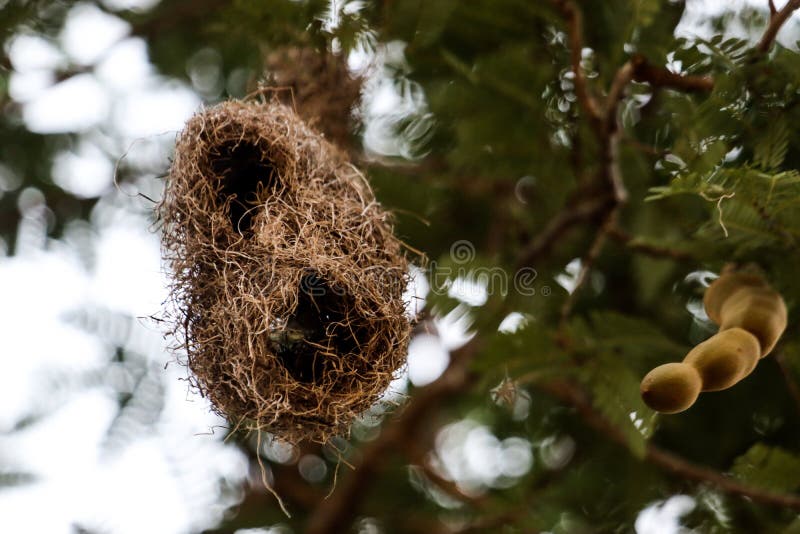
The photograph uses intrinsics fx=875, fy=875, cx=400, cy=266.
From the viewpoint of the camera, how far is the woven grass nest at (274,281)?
109 centimetres

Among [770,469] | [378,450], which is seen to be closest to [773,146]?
[770,469]

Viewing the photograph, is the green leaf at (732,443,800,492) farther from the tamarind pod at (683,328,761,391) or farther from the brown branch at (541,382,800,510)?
the tamarind pod at (683,328,761,391)

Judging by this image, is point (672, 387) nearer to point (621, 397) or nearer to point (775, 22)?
point (621, 397)

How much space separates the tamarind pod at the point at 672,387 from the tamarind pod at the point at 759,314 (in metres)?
0.18

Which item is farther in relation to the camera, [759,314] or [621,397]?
[621,397]

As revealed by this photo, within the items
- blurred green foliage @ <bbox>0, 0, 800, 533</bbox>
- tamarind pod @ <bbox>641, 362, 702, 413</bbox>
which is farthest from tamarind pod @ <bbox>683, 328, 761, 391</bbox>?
blurred green foliage @ <bbox>0, 0, 800, 533</bbox>

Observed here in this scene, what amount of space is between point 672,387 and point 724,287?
0.33 meters

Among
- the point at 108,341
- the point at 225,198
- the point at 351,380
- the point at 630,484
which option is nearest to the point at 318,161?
the point at 225,198

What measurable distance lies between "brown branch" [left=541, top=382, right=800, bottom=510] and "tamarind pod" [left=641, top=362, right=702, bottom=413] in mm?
579

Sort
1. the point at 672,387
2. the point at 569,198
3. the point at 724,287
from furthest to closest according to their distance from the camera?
the point at 569,198 < the point at 724,287 < the point at 672,387

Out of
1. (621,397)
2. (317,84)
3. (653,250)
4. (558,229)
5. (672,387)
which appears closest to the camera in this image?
(672,387)

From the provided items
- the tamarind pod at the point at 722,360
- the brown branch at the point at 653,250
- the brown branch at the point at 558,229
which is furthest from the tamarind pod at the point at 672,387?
the brown branch at the point at 558,229

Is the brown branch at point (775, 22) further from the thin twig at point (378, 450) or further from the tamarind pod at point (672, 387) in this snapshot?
the thin twig at point (378, 450)

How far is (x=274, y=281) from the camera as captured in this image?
3.56 ft
